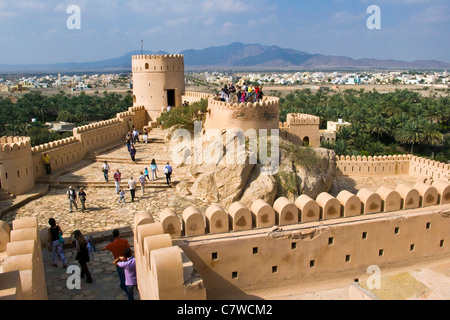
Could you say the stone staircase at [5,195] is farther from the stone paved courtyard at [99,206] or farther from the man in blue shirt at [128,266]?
the man in blue shirt at [128,266]

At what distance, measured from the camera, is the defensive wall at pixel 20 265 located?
4.41 metres

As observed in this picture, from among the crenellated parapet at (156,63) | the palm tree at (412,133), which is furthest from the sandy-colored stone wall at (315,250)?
the palm tree at (412,133)

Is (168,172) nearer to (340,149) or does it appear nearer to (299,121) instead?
(299,121)

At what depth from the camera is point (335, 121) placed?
38.9 meters

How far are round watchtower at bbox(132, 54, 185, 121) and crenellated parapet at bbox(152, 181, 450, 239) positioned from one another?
1643 cm

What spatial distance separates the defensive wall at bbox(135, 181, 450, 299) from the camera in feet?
20.2

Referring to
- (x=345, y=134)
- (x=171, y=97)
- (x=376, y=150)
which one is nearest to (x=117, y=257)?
(x=171, y=97)

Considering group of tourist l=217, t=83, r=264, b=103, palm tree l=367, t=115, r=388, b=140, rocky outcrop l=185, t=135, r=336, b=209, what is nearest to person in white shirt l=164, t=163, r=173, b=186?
rocky outcrop l=185, t=135, r=336, b=209

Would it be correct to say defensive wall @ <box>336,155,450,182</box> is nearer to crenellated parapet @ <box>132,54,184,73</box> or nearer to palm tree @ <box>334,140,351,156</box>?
palm tree @ <box>334,140,351,156</box>

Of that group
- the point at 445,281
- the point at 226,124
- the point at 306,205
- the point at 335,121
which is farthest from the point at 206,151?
the point at 335,121

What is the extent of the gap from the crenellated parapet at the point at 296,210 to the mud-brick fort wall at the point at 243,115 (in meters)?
8.05

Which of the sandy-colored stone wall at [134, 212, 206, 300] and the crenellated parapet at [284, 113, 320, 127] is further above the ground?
the crenellated parapet at [284, 113, 320, 127]
